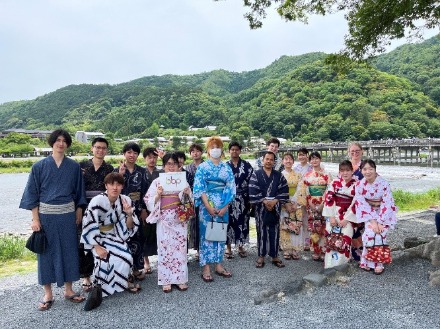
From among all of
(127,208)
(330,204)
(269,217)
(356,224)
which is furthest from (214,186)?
(356,224)

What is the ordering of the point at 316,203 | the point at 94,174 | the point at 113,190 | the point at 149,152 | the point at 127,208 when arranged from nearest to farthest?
the point at 113,190
the point at 127,208
the point at 94,174
the point at 149,152
the point at 316,203

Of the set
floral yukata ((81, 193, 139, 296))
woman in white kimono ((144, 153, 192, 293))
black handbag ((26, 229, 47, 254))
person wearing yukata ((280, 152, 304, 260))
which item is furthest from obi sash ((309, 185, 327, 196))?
black handbag ((26, 229, 47, 254))

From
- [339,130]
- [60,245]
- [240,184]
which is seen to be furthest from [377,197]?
[339,130]

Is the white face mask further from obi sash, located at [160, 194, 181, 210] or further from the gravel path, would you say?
the gravel path

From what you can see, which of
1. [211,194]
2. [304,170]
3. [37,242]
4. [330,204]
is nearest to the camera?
[37,242]

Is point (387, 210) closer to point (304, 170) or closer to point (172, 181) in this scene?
point (304, 170)

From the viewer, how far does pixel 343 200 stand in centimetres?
459

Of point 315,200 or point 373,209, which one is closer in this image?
point 373,209

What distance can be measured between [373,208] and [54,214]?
12.3ft

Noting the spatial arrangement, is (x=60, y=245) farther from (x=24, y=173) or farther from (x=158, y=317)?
(x=24, y=173)

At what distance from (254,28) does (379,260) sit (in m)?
5.67

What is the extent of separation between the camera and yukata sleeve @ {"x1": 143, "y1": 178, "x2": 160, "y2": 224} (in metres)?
4.09

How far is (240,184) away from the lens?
5230 millimetres

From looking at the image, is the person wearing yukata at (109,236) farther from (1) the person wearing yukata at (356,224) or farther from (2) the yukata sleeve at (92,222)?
(1) the person wearing yukata at (356,224)
